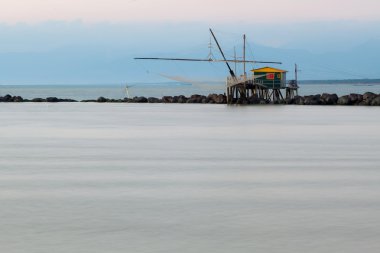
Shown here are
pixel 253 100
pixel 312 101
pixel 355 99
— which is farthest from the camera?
pixel 253 100

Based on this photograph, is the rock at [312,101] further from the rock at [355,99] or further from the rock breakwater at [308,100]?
the rock at [355,99]

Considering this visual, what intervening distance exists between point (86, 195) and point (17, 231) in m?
2.80

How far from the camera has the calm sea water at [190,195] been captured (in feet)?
30.0

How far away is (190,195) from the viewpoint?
1243cm

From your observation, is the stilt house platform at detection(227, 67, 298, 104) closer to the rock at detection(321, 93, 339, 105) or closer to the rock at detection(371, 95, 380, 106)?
the rock at detection(321, 93, 339, 105)

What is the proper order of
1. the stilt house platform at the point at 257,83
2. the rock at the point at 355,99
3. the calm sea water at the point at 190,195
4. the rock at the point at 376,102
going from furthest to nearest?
the stilt house platform at the point at 257,83 < the rock at the point at 355,99 < the rock at the point at 376,102 < the calm sea water at the point at 190,195

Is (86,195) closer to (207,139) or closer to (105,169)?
(105,169)

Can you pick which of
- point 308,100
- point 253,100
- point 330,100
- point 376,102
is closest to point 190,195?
point 376,102

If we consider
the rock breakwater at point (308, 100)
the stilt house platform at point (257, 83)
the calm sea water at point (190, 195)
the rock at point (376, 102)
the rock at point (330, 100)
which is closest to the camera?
the calm sea water at point (190, 195)

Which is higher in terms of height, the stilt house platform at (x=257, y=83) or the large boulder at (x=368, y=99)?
the stilt house platform at (x=257, y=83)

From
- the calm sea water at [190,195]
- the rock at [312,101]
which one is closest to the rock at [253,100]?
the rock at [312,101]

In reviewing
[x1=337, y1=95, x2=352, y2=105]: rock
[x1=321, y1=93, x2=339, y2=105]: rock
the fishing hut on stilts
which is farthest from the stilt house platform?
[x1=337, y1=95, x2=352, y2=105]: rock

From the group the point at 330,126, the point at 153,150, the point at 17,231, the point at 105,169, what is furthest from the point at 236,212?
the point at 330,126

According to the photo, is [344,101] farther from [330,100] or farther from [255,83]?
[255,83]
